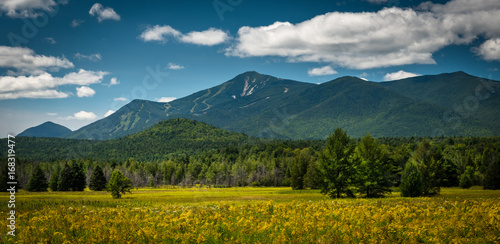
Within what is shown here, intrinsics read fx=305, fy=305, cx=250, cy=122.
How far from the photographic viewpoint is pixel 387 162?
51125 millimetres

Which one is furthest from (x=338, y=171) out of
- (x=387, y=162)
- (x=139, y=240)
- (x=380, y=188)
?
(x=139, y=240)

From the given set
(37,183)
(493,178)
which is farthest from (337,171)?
(37,183)

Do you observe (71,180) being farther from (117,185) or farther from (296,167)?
(296,167)

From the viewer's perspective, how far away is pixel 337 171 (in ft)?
137

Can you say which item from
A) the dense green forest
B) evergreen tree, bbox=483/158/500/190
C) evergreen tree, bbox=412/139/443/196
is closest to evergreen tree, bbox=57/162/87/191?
the dense green forest

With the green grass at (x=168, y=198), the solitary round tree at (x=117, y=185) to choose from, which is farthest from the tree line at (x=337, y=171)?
the solitary round tree at (x=117, y=185)

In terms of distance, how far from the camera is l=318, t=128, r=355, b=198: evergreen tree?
40.8 metres

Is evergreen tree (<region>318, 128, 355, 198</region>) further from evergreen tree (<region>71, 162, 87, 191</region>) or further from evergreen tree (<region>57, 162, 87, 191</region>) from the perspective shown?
evergreen tree (<region>57, 162, 87, 191</region>)

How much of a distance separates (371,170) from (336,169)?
643cm

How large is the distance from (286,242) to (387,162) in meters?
45.9

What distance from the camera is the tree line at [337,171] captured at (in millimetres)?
42312

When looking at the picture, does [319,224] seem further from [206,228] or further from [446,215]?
[446,215]

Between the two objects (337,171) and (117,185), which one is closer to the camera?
(337,171)

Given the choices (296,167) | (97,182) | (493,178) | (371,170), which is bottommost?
(493,178)
